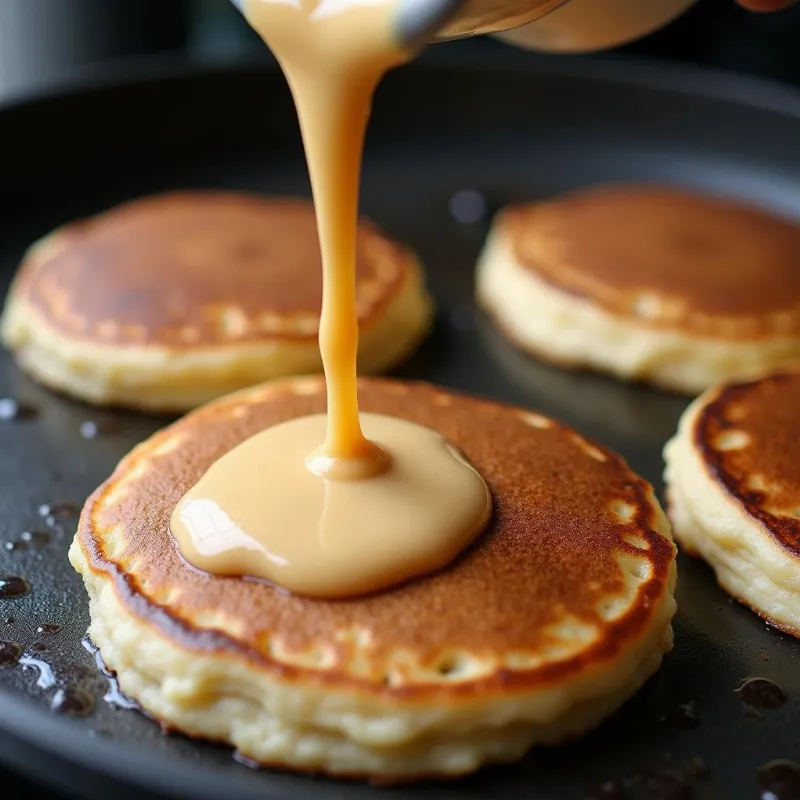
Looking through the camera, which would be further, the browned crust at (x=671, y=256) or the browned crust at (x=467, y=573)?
the browned crust at (x=671, y=256)

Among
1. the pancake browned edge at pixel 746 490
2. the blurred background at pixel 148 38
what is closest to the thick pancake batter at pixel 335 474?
the pancake browned edge at pixel 746 490

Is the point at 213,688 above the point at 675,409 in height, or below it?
above

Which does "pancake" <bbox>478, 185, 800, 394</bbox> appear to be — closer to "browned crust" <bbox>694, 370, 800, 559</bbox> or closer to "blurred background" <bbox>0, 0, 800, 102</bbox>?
"browned crust" <bbox>694, 370, 800, 559</bbox>

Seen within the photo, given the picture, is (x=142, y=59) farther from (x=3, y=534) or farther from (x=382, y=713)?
(x=382, y=713)

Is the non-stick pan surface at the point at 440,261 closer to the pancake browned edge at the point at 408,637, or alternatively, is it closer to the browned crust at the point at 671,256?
the pancake browned edge at the point at 408,637

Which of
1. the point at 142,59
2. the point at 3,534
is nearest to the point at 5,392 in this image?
the point at 3,534

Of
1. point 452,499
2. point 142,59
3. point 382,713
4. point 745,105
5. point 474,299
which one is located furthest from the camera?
point 142,59

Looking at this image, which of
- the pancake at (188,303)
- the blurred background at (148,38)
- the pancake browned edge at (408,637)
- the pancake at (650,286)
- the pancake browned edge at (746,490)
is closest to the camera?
the pancake browned edge at (408,637)
